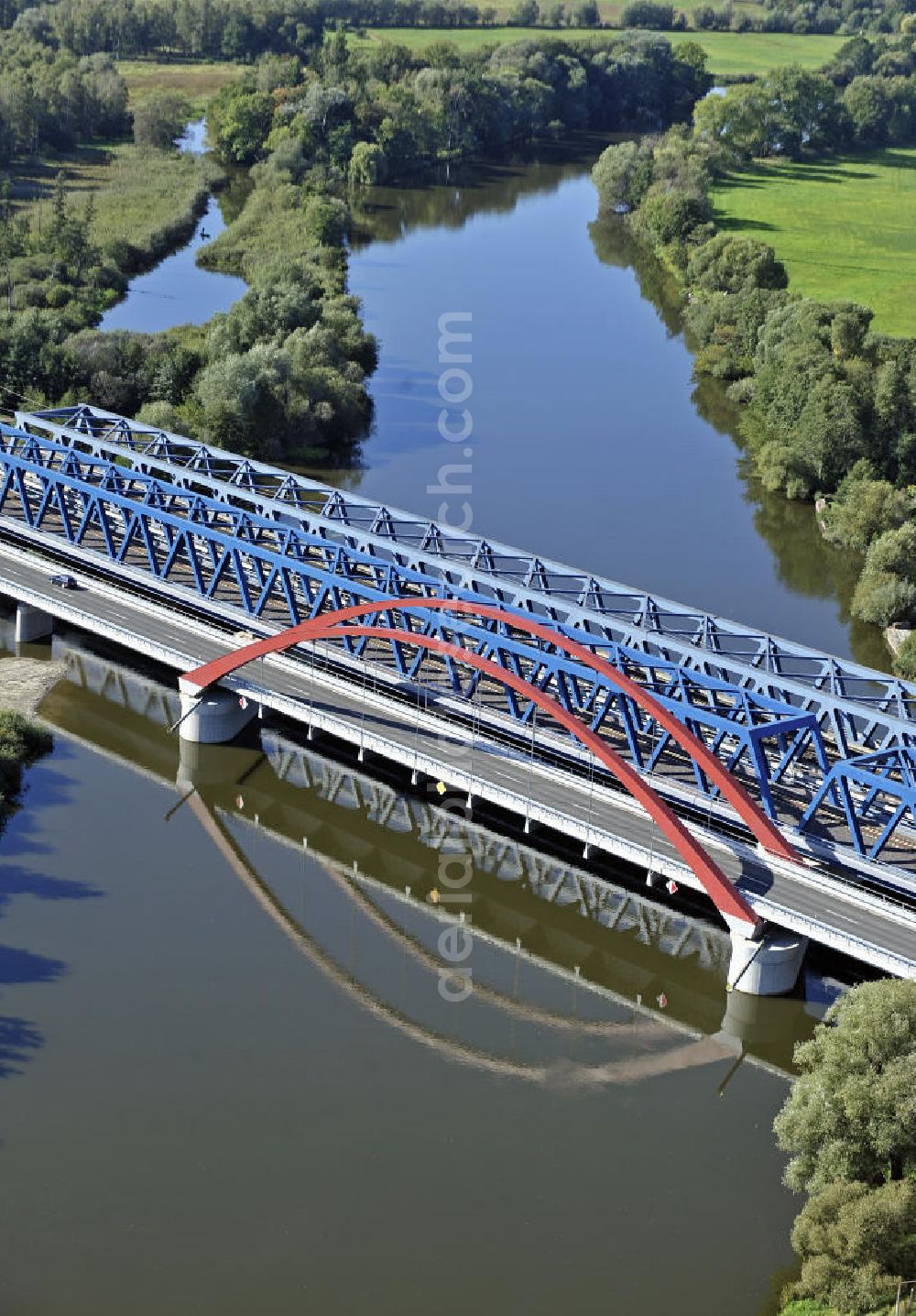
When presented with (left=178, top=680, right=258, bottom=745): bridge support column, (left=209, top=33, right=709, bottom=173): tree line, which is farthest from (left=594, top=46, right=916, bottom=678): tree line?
(left=178, top=680, right=258, bottom=745): bridge support column

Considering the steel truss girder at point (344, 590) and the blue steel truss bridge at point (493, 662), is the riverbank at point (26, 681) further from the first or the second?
the steel truss girder at point (344, 590)

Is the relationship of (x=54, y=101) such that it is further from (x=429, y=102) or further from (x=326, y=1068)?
(x=326, y=1068)

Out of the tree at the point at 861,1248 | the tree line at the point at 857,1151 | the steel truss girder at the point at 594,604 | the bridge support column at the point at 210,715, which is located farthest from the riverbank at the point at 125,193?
the tree at the point at 861,1248

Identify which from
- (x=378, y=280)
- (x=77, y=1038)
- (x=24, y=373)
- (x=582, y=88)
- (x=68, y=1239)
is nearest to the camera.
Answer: (x=68, y=1239)

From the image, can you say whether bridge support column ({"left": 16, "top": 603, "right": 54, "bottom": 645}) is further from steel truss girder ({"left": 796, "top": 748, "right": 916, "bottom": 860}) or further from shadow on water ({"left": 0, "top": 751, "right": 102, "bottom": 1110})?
steel truss girder ({"left": 796, "top": 748, "right": 916, "bottom": 860})

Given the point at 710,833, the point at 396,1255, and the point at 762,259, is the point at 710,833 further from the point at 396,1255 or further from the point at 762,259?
the point at 762,259

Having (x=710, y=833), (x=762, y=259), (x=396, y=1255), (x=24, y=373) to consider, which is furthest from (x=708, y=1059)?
(x=762, y=259)
